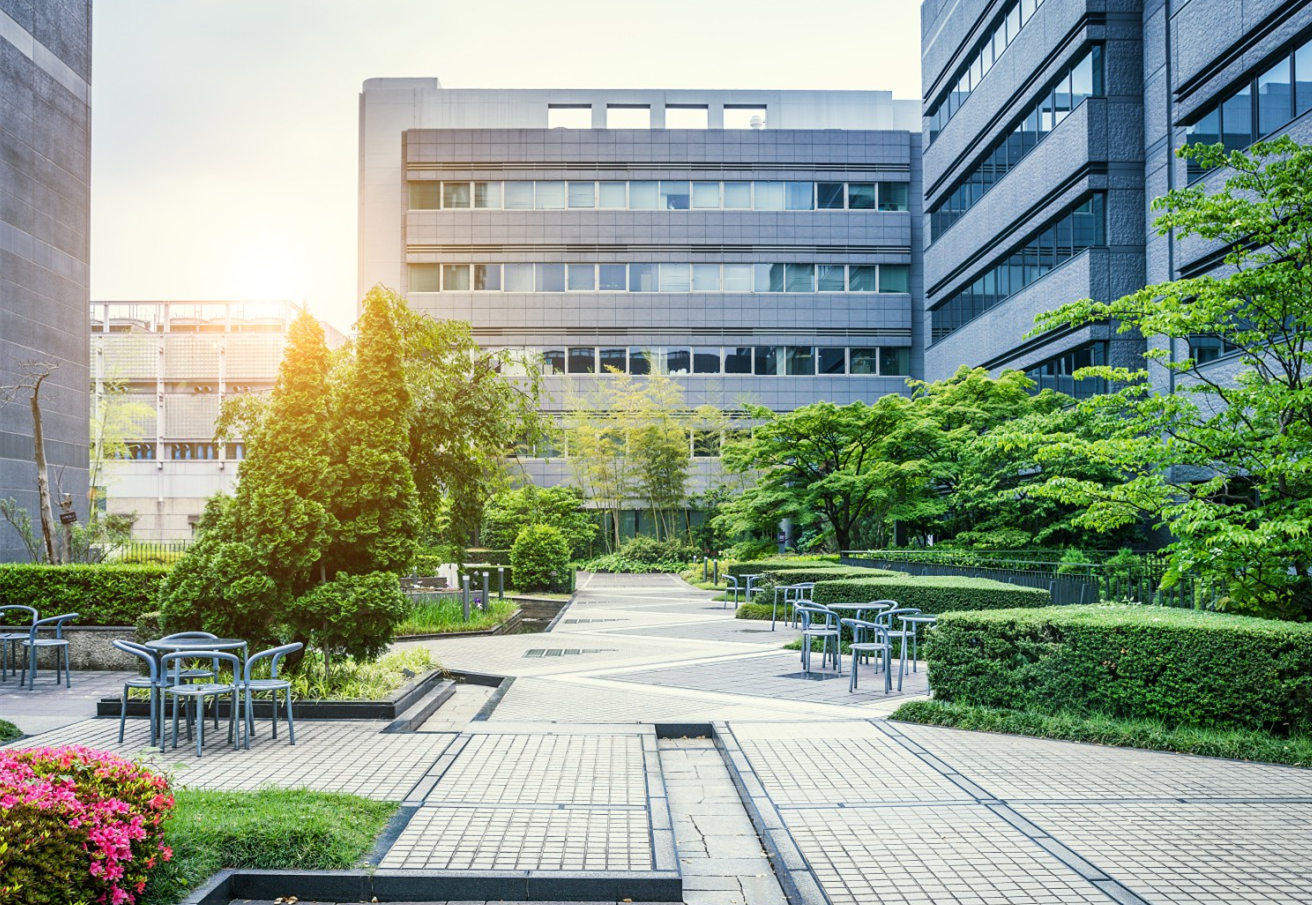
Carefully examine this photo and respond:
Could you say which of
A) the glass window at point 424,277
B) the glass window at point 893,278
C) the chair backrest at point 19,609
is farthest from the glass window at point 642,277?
the chair backrest at point 19,609

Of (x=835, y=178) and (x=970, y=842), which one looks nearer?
(x=970, y=842)

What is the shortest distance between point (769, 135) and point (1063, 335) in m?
28.3

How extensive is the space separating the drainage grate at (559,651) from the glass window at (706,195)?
3713 centimetres

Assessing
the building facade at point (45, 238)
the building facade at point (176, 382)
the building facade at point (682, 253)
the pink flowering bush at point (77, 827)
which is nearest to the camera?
the pink flowering bush at point (77, 827)

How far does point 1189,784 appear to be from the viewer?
7.12 m

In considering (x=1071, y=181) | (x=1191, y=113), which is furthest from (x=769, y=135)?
(x=1191, y=113)

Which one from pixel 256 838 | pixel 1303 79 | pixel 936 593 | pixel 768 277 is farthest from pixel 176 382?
Result: pixel 256 838

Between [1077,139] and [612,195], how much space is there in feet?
95.4

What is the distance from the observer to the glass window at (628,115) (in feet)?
167

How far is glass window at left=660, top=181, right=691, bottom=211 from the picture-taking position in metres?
49.7

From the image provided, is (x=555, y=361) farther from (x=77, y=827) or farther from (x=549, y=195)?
(x=77, y=827)

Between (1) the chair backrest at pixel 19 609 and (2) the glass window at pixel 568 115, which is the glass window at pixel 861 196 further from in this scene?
(1) the chair backrest at pixel 19 609

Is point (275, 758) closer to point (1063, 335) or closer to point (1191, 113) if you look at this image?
point (1191, 113)

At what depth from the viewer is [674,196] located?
4978cm
